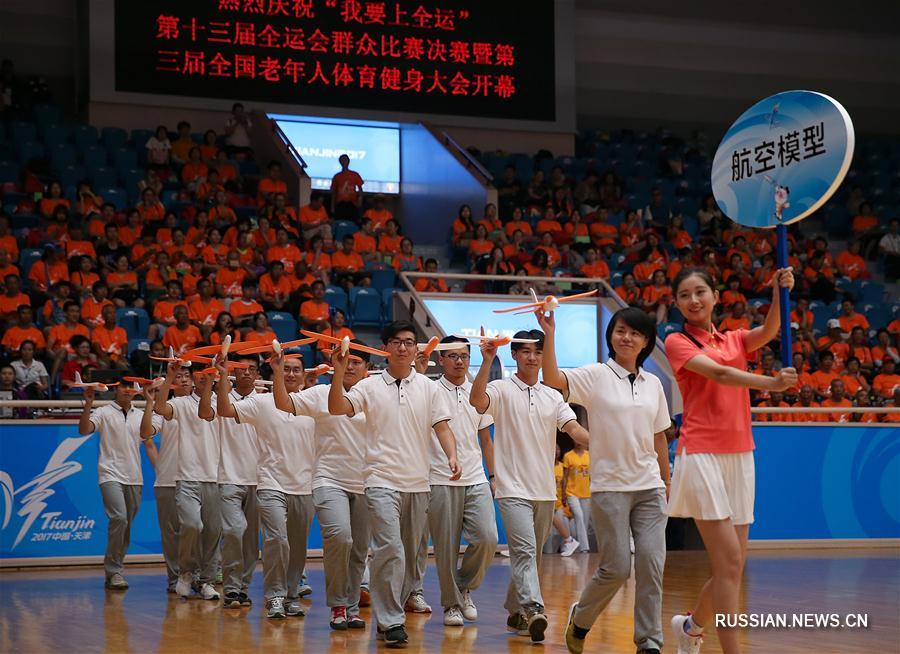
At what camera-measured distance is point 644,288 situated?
19078 mm

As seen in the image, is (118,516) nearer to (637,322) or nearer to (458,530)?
(458,530)

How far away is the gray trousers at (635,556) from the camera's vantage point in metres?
6.70

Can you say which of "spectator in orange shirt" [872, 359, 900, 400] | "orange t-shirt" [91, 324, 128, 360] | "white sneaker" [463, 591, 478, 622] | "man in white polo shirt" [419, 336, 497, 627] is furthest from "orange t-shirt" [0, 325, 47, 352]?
"spectator in orange shirt" [872, 359, 900, 400]

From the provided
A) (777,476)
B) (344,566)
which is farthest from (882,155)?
(344,566)

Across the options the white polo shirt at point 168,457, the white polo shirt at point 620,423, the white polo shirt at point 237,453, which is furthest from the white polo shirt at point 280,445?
the white polo shirt at point 620,423

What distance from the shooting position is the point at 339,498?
28.6ft

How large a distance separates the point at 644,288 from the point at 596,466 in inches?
488

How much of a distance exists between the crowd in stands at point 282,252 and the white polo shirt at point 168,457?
305 cm

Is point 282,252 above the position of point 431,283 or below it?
above

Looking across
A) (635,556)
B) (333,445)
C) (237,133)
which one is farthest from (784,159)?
(237,133)

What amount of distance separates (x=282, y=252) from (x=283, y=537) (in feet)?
30.8

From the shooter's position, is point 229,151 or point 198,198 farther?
point 229,151

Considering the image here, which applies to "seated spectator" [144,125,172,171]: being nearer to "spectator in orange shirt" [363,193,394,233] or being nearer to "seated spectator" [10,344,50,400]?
"spectator in orange shirt" [363,193,394,233]

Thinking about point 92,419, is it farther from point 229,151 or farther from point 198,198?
point 229,151
